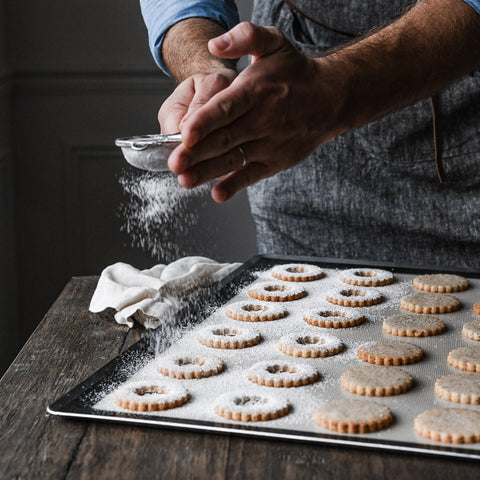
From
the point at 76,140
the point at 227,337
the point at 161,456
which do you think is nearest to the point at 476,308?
the point at 227,337

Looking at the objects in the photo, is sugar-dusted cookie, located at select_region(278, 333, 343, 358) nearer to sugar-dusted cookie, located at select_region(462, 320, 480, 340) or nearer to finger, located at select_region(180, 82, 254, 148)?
sugar-dusted cookie, located at select_region(462, 320, 480, 340)

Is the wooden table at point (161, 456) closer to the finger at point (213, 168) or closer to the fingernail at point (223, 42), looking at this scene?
the finger at point (213, 168)

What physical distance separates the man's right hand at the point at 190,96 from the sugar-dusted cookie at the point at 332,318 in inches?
15.8

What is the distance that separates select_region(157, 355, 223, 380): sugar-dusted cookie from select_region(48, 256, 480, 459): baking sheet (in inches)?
0.4

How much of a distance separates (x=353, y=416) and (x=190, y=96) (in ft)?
2.35

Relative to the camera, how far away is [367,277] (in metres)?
1.51

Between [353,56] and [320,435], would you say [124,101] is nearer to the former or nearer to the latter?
[353,56]

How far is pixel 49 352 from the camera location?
1153mm

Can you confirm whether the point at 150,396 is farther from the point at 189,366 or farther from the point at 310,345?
the point at 310,345

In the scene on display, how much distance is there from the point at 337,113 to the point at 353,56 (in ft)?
0.35

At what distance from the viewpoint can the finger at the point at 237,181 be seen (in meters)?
1.13

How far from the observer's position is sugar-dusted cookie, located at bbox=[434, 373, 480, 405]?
938 millimetres

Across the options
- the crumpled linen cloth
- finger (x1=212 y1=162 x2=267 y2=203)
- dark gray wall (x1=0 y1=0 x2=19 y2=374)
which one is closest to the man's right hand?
finger (x1=212 y1=162 x2=267 y2=203)

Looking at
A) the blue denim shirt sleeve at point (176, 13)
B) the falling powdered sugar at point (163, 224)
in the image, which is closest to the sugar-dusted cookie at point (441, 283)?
the blue denim shirt sleeve at point (176, 13)
